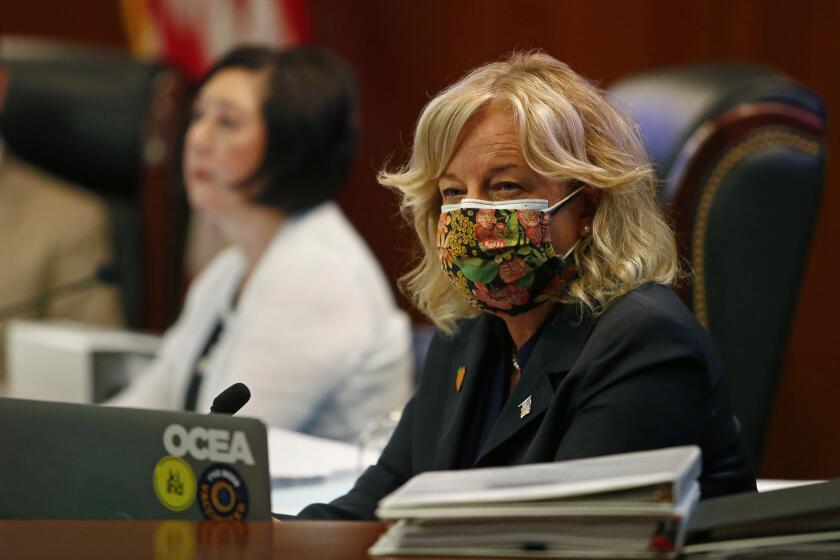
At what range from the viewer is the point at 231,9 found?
181 inches

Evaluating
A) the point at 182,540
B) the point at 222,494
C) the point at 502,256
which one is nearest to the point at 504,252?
the point at 502,256

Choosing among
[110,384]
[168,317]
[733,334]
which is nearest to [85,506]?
[733,334]

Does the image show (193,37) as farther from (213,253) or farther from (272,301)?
(272,301)

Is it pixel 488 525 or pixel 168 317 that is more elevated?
pixel 488 525

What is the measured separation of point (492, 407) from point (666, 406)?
303 mm

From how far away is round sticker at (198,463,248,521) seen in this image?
130 cm

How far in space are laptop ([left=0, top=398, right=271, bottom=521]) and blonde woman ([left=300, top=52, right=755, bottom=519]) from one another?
356mm

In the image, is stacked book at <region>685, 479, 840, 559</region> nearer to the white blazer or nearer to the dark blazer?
the dark blazer

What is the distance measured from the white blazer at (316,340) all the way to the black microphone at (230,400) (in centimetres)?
145

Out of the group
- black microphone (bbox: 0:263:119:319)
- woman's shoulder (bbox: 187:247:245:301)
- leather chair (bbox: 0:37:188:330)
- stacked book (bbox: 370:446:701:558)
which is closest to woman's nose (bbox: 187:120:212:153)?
woman's shoulder (bbox: 187:247:245:301)

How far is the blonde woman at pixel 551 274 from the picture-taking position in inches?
60.2

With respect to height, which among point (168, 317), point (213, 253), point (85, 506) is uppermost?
point (85, 506)

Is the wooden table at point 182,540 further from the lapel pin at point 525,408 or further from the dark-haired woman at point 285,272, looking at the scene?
the dark-haired woman at point 285,272

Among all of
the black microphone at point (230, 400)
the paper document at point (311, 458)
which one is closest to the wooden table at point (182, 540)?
the black microphone at point (230, 400)
